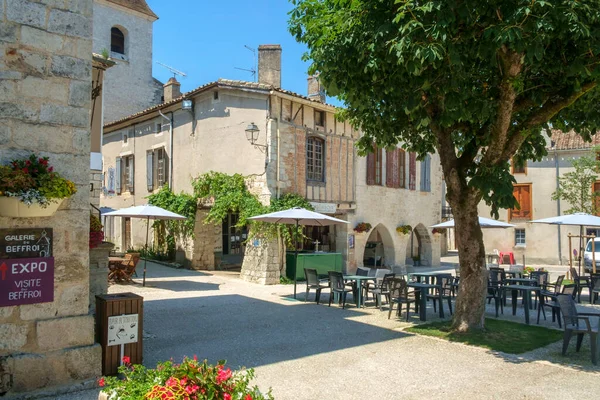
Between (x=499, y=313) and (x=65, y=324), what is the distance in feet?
25.5

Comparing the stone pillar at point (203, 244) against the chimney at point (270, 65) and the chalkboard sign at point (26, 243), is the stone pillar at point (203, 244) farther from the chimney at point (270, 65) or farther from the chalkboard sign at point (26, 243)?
the chalkboard sign at point (26, 243)

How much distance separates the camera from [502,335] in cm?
739

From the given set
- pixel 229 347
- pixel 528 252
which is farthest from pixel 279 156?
pixel 528 252

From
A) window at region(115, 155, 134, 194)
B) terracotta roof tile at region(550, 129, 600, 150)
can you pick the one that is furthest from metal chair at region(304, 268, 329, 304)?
terracotta roof tile at region(550, 129, 600, 150)

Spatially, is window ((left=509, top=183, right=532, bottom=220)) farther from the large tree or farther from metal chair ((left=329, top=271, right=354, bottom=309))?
the large tree

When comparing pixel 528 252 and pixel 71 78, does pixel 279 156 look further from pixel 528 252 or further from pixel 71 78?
pixel 528 252

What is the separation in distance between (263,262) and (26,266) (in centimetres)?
910

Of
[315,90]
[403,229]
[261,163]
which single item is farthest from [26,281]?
[403,229]

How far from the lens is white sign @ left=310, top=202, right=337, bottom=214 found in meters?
15.0

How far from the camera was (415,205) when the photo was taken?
63.1ft

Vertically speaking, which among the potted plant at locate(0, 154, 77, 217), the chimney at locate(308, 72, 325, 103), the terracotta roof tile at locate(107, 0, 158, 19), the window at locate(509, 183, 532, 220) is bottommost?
the potted plant at locate(0, 154, 77, 217)

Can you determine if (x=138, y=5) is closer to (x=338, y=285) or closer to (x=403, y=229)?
(x=403, y=229)

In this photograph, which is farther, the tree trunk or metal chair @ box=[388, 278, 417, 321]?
metal chair @ box=[388, 278, 417, 321]

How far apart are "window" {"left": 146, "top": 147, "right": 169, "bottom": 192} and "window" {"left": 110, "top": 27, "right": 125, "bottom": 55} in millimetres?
9494
